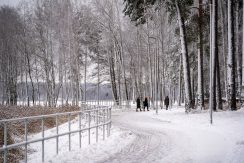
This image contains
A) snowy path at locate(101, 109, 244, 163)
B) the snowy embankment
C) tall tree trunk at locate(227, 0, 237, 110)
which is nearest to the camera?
snowy path at locate(101, 109, 244, 163)

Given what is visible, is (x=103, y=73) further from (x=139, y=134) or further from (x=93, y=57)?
(x=139, y=134)

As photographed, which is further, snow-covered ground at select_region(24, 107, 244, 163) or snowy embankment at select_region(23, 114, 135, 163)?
snowy embankment at select_region(23, 114, 135, 163)

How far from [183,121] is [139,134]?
6115mm

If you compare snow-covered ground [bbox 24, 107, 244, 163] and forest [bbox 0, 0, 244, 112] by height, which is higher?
forest [bbox 0, 0, 244, 112]

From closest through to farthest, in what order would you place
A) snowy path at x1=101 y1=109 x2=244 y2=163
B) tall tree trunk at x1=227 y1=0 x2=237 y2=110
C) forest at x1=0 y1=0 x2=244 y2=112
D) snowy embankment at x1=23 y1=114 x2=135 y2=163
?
1. snowy path at x1=101 y1=109 x2=244 y2=163
2. snowy embankment at x1=23 y1=114 x2=135 y2=163
3. tall tree trunk at x1=227 y1=0 x2=237 y2=110
4. forest at x1=0 y1=0 x2=244 y2=112

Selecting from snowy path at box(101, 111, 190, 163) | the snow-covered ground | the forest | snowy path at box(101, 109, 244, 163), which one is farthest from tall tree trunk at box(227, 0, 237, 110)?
snowy path at box(101, 111, 190, 163)

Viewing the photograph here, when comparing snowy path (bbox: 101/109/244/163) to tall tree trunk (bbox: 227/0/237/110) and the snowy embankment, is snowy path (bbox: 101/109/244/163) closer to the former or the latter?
the snowy embankment

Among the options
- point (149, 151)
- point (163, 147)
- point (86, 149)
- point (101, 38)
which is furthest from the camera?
point (101, 38)

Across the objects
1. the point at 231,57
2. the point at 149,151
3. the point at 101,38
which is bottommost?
the point at 149,151

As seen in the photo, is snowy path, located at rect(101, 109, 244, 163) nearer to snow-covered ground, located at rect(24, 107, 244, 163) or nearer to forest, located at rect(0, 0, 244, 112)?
snow-covered ground, located at rect(24, 107, 244, 163)

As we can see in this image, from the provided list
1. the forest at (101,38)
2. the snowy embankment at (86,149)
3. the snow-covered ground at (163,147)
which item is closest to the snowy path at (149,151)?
the snow-covered ground at (163,147)

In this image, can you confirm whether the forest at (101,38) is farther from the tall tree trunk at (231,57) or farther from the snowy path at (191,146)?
the snowy path at (191,146)

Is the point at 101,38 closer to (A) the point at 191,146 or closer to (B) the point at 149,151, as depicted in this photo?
(A) the point at 191,146

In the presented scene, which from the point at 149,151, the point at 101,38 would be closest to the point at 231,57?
the point at 149,151
